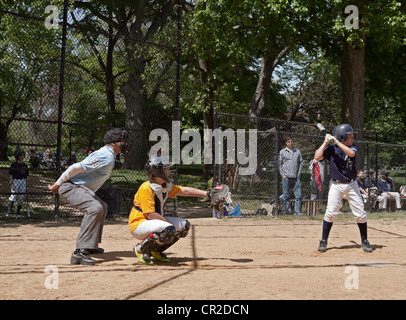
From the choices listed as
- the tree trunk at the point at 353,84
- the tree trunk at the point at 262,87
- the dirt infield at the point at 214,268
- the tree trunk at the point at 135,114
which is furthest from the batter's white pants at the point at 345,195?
the tree trunk at the point at 262,87

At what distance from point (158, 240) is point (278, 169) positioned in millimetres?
6873

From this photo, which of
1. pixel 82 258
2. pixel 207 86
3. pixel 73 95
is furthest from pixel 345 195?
pixel 207 86

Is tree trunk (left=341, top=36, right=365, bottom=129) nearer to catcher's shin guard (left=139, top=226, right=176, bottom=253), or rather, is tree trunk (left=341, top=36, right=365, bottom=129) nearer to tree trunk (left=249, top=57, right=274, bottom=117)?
tree trunk (left=249, top=57, right=274, bottom=117)

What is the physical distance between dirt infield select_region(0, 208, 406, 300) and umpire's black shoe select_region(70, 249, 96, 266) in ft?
0.48

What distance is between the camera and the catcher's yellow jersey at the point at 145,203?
6098mm

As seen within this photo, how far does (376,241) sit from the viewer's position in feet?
29.0

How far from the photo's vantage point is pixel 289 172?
1246cm

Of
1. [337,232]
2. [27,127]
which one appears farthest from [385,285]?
[27,127]

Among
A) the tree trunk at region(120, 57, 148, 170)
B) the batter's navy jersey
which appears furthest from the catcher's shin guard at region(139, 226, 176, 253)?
the tree trunk at region(120, 57, 148, 170)

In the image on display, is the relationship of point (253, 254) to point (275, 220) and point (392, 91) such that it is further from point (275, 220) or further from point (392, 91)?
point (392, 91)

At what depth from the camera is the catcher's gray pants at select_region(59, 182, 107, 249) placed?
636 centimetres

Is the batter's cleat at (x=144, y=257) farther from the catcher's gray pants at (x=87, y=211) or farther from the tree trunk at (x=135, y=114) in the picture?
the tree trunk at (x=135, y=114)

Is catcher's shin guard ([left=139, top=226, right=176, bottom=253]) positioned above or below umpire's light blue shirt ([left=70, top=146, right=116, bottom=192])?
below

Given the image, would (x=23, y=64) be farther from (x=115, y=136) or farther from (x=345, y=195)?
(x=345, y=195)
